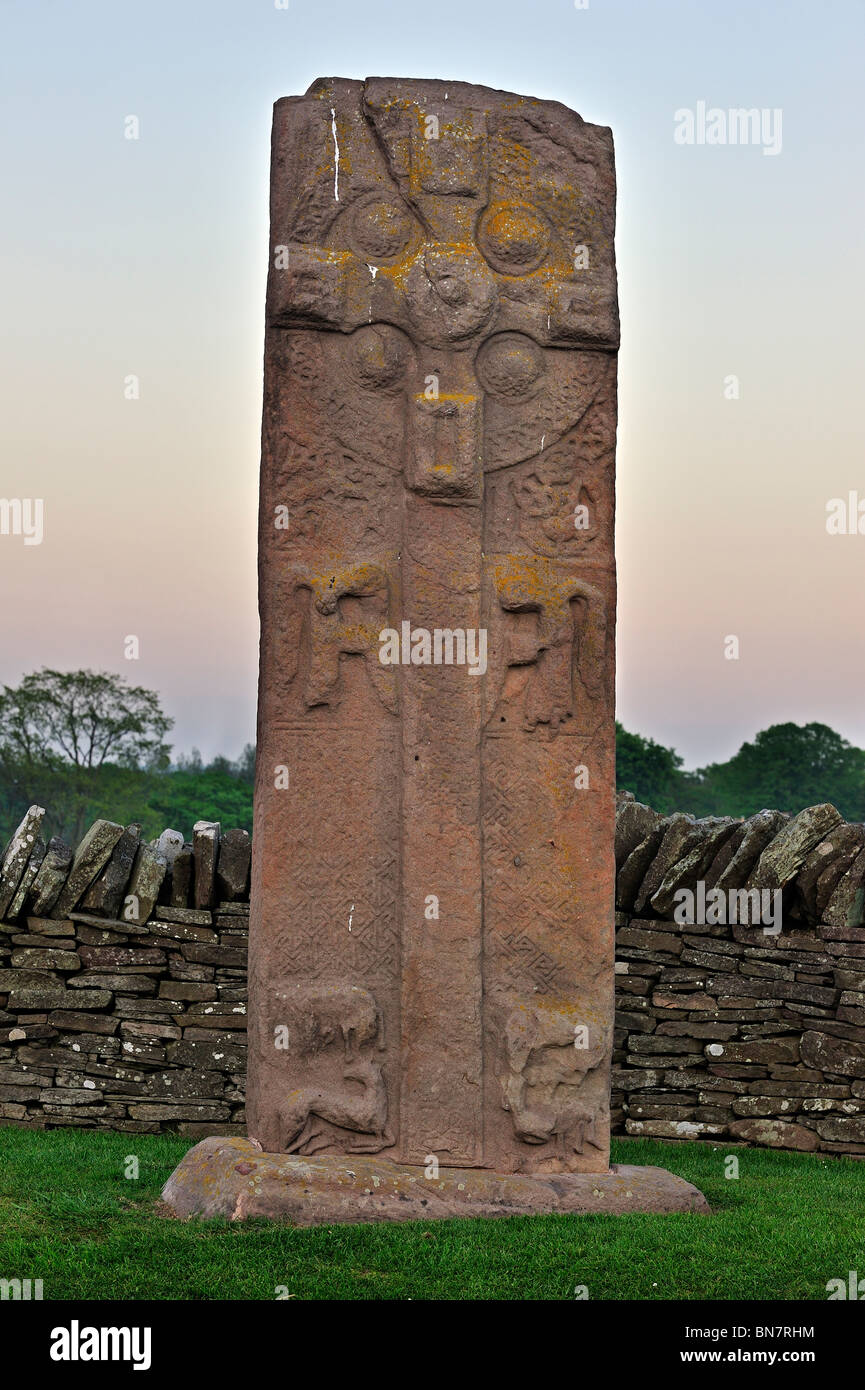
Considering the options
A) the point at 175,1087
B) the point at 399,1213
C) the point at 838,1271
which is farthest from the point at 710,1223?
the point at 175,1087

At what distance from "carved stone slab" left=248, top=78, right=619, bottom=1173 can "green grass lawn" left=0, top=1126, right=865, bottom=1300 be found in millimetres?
718

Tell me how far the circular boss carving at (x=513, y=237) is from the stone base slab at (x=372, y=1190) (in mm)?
3917

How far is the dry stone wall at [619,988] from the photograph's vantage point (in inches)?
322

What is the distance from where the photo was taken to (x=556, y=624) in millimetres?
6516

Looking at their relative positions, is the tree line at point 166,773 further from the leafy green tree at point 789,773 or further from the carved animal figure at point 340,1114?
the carved animal figure at point 340,1114

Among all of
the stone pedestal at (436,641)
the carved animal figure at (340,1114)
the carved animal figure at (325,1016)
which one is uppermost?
the stone pedestal at (436,641)

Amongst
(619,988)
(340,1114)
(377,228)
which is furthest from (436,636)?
(619,988)

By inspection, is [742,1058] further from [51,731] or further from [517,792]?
[51,731]

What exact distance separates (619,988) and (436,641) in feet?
9.82

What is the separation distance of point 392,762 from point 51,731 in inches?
1076

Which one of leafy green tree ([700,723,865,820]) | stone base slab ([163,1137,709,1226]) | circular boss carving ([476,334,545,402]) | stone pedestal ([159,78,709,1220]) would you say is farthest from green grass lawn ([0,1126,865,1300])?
leafy green tree ([700,723,865,820])

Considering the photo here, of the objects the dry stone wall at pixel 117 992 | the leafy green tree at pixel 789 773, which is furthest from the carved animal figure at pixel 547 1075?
the leafy green tree at pixel 789 773

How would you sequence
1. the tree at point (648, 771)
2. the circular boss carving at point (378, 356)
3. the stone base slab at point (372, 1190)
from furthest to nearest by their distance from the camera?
the tree at point (648, 771), the circular boss carving at point (378, 356), the stone base slab at point (372, 1190)

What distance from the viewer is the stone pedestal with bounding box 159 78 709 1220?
6250mm
